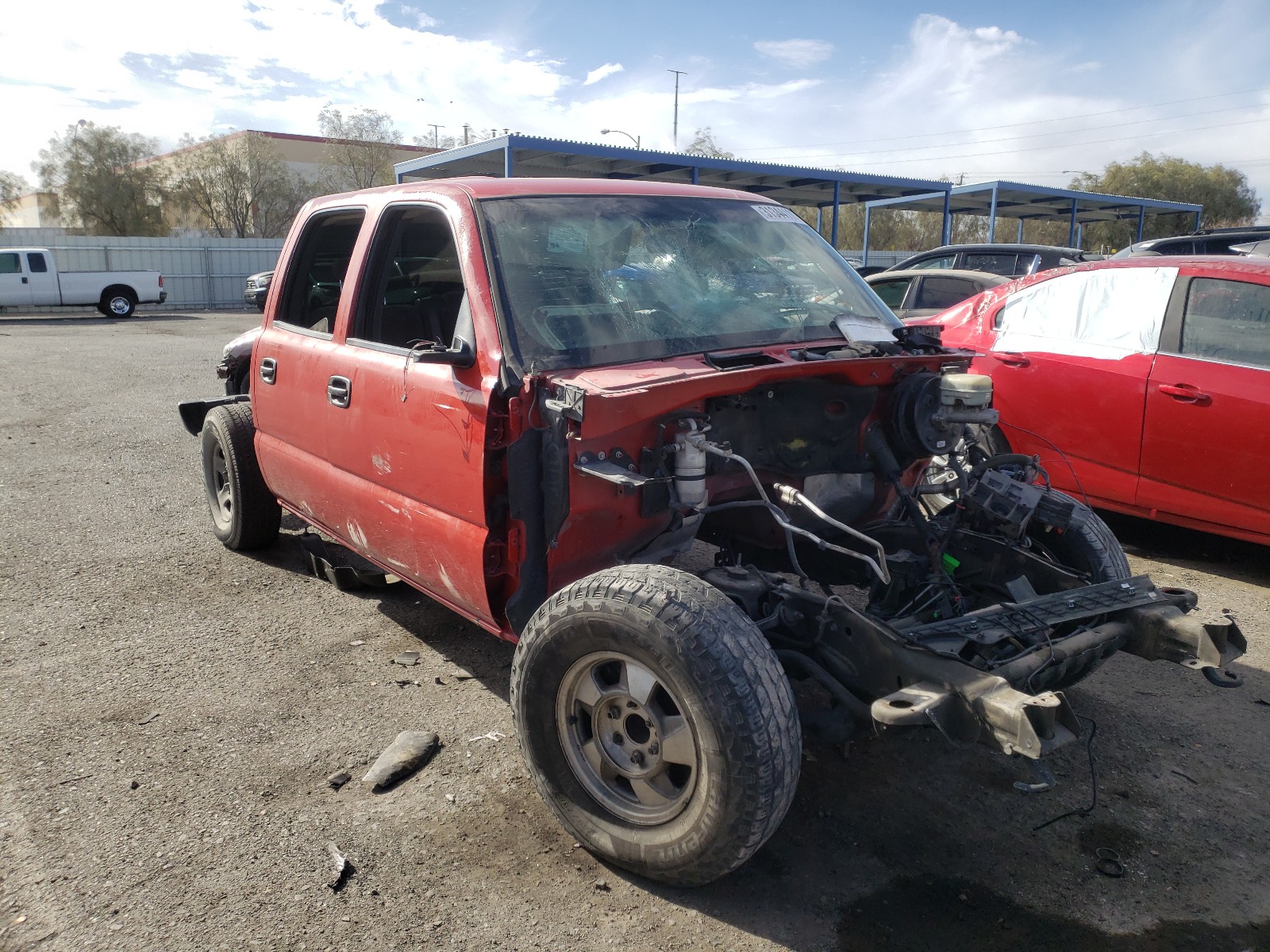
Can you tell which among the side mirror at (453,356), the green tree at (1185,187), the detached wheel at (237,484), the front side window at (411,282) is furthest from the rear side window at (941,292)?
the green tree at (1185,187)

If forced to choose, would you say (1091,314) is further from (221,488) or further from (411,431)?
(221,488)

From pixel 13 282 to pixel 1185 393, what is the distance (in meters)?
27.7

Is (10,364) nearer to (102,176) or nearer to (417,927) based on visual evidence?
(417,927)

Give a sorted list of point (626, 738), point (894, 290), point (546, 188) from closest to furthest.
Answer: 1. point (626, 738)
2. point (546, 188)
3. point (894, 290)

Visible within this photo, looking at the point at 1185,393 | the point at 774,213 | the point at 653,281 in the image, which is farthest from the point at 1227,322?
the point at 653,281

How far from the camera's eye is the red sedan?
16.0ft

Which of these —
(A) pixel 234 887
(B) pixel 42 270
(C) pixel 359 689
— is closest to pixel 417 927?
(A) pixel 234 887

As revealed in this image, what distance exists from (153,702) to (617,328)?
241cm

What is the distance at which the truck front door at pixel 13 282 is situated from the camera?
24469 millimetres

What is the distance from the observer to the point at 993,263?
1199 centimetres

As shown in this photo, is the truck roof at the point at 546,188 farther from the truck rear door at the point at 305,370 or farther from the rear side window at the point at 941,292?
the rear side window at the point at 941,292

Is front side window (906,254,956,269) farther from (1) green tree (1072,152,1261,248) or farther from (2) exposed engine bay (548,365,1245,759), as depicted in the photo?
(1) green tree (1072,152,1261,248)

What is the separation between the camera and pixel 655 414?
284 centimetres

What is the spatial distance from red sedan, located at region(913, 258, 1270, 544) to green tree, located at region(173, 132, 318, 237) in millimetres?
47533
